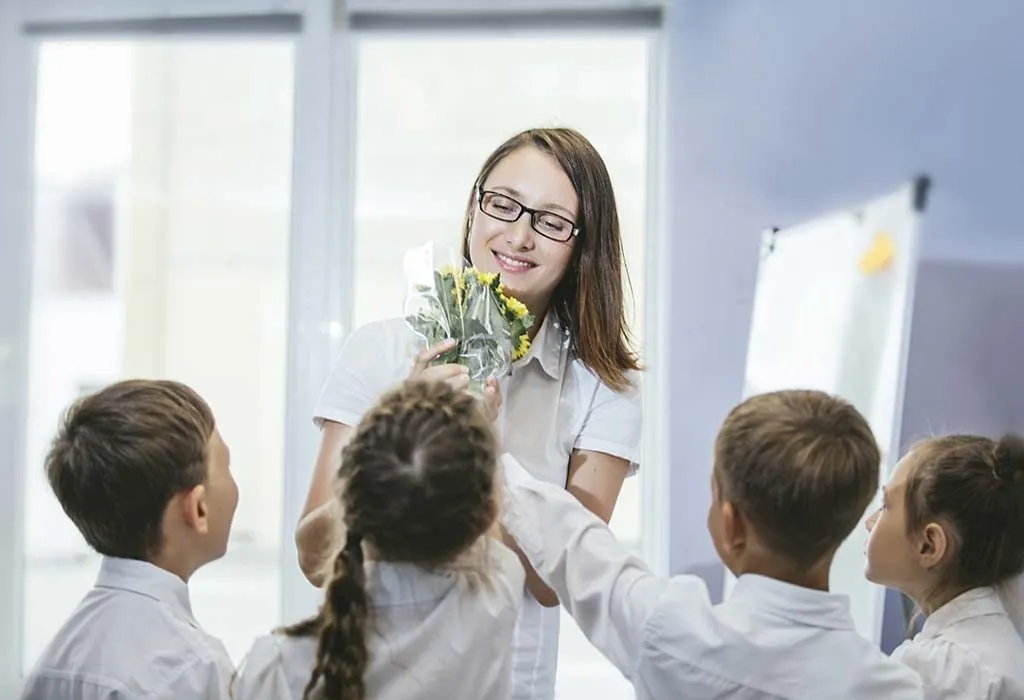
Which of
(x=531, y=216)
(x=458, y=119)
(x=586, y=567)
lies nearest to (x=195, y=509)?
(x=586, y=567)

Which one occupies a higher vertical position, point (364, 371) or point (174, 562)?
point (364, 371)

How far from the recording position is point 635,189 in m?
3.60

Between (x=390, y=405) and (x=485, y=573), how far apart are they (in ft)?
0.81

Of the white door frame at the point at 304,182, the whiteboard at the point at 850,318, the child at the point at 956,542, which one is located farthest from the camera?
the white door frame at the point at 304,182

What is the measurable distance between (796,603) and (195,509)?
0.81 m

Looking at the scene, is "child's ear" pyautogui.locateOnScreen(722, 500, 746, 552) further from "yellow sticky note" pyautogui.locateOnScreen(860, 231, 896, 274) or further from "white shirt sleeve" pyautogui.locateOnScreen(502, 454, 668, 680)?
"yellow sticky note" pyautogui.locateOnScreen(860, 231, 896, 274)

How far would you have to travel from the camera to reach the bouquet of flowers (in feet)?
4.88

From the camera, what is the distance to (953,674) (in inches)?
56.9

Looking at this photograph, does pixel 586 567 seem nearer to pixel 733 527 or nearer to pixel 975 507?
pixel 733 527

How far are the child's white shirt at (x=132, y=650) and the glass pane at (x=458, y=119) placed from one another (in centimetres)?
226

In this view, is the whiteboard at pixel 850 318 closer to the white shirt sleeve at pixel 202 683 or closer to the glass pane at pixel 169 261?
the white shirt sleeve at pixel 202 683

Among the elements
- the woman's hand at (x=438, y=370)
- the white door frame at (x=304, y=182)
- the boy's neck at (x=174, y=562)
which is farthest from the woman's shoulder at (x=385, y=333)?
the white door frame at (x=304, y=182)

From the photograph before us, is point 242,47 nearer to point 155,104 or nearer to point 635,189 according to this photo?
point 155,104

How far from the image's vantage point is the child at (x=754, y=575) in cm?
123
